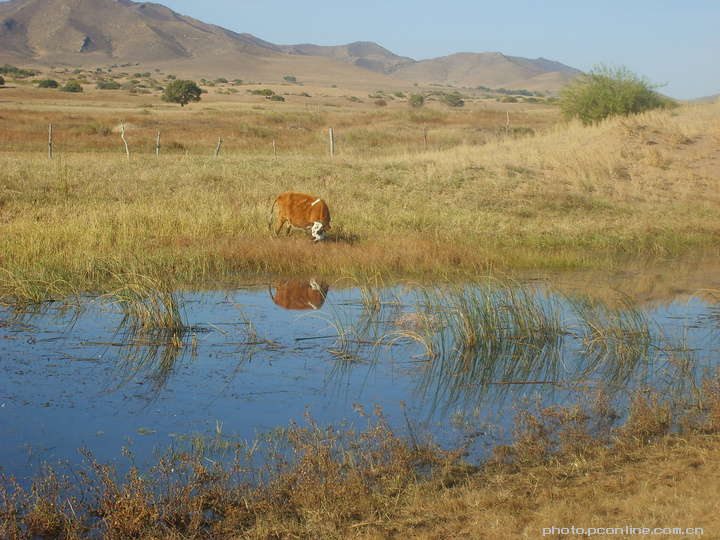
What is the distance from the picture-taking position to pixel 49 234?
39.9 ft

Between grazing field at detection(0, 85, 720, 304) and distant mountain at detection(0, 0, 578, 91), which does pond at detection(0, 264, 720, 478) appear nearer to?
grazing field at detection(0, 85, 720, 304)

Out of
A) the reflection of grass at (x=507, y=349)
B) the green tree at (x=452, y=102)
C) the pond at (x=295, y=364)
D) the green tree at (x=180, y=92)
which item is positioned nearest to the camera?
→ the pond at (x=295, y=364)

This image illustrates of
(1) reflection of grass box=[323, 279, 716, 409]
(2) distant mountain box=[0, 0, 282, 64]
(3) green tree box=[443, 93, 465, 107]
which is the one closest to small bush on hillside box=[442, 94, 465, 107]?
(3) green tree box=[443, 93, 465, 107]

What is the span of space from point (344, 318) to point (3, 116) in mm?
34929

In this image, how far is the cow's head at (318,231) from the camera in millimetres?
13500

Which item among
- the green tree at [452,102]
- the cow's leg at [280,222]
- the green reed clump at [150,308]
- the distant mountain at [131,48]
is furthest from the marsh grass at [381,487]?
the distant mountain at [131,48]

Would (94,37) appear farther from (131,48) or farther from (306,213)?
(306,213)

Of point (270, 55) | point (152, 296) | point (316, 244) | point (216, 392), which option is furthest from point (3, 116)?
point (270, 55)

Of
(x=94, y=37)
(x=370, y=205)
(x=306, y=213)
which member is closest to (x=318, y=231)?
(x=306, y=213)

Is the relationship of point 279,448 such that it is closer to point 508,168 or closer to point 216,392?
point 216,392

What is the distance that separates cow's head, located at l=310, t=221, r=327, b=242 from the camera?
44.3 ft

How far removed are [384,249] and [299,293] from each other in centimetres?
262

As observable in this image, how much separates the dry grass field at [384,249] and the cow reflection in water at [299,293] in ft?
1.88

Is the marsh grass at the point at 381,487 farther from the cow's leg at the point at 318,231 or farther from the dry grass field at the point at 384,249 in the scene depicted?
the cow's leg at the point at 318,231
